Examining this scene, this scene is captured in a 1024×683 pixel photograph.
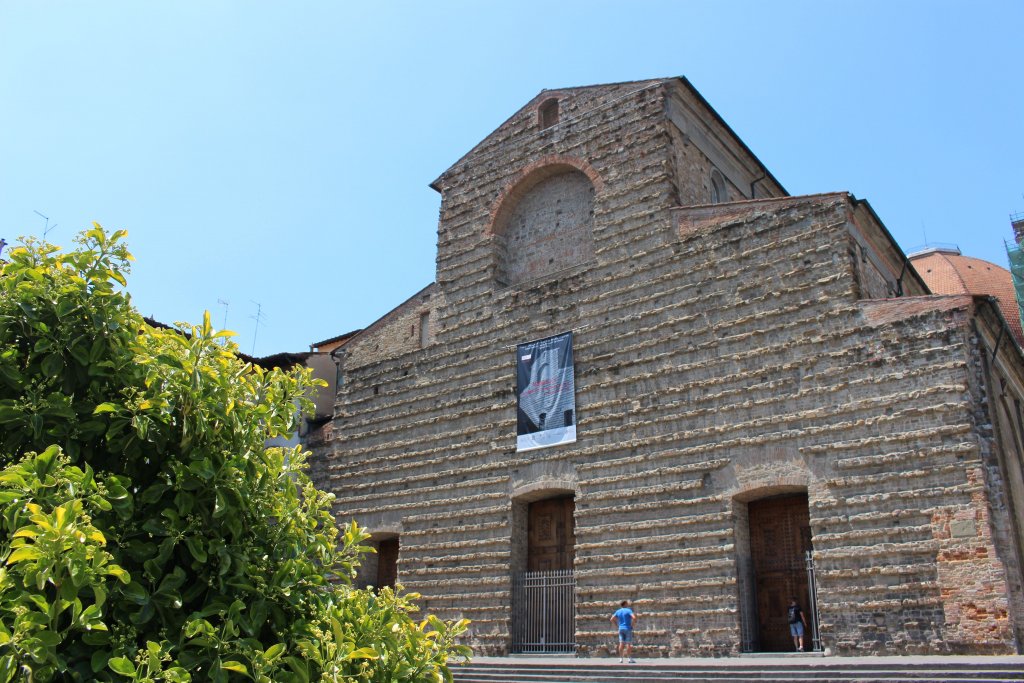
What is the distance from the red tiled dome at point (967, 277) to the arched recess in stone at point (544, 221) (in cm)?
2085

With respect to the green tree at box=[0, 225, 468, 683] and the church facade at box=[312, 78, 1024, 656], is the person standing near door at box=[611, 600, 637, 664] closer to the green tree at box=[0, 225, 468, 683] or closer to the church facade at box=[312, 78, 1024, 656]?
the church facade at box=[312, 78, 1024, 656]

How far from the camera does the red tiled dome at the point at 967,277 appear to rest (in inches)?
1284

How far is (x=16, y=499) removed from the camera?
138 inches

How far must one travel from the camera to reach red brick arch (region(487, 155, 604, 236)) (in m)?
17.1

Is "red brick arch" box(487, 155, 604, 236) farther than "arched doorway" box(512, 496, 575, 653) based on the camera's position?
Yes

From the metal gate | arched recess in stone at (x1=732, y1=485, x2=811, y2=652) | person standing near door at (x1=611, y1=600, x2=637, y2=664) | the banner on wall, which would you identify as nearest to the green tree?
person standing near door at (x1=611, y1=600, x2=637, y2=664)

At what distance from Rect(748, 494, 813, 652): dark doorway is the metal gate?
123 inches

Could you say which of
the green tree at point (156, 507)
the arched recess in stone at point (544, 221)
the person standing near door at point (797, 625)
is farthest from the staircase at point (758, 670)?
the arched recess in stone at point (544, 221)

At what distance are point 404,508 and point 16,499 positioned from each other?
44.5ft

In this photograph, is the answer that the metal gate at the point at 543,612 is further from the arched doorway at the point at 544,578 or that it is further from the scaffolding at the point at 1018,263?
the scaffolding at the point at 1018,263

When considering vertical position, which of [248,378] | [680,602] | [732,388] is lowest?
[680,602]

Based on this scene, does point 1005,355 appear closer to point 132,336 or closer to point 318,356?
point 132,336

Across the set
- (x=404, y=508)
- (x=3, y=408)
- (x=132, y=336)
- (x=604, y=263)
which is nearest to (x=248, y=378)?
(x=132, y=336)

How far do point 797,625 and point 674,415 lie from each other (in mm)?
3592
